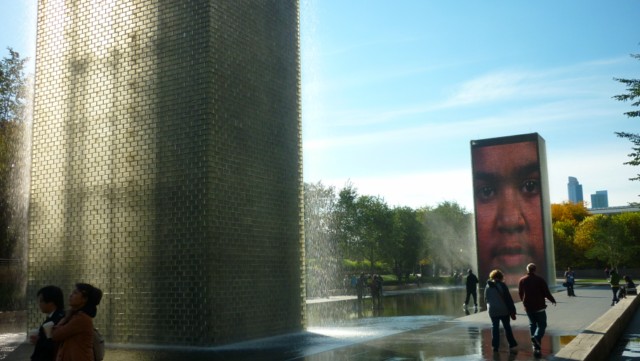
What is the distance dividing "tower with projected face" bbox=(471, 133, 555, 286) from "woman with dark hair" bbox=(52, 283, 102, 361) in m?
42.8

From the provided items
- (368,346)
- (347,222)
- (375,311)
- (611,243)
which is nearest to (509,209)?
(347,222)

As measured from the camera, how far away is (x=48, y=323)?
5.26 metres

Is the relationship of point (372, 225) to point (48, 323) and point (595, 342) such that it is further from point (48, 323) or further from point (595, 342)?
point (48, 323)

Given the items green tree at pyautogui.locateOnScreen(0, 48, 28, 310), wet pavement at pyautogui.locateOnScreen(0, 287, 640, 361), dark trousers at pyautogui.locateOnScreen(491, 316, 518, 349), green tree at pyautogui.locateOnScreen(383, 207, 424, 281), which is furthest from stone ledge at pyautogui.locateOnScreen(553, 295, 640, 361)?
green tree at pyautogui.locateOnScreen(383, 207, 424, 281)

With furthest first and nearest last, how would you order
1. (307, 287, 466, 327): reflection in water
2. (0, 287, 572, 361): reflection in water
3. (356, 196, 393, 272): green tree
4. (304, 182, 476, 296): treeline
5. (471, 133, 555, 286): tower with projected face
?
(356, 196, 393, 272): green tree < (304, 182, 476, 296): treeline < (471, 133, 555, 286): tower with projected face < (307, 287, 466, 327): reflection in water < (0, 287, 572, 361): reflection in water

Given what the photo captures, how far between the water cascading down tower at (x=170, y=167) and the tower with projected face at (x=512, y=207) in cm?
3340

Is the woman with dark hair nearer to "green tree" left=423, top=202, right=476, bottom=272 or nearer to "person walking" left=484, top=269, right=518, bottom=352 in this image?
"person walking" left=484, top=269, right=518, bottom=352

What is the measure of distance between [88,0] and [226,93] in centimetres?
468

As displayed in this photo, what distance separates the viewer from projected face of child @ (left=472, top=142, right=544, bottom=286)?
44.7 m

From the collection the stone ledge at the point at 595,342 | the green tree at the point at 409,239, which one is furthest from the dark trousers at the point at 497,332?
the green tree at the point at 409,239

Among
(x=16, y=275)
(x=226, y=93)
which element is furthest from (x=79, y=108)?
(x=16, y=275)

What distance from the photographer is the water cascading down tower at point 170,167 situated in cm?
1277

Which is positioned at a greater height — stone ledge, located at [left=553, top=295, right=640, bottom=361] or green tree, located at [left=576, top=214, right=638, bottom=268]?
green tree, located at [left=576, top=214, right=638, bottom=268]

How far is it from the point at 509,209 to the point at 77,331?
144 feet
